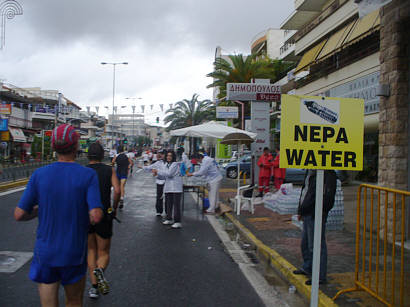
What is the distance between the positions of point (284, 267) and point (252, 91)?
10.7 metres

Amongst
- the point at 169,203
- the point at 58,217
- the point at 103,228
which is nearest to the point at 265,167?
the point at 169,203

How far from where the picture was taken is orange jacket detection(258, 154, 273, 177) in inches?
571

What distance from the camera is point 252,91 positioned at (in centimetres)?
1534

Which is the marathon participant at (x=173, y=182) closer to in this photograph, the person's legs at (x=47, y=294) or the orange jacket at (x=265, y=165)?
the person's legs at (x=47, y=294)

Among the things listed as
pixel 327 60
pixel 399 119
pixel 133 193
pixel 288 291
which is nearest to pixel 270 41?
pixel 327 60

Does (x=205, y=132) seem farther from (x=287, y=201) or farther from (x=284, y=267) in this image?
(x=284, y=267)

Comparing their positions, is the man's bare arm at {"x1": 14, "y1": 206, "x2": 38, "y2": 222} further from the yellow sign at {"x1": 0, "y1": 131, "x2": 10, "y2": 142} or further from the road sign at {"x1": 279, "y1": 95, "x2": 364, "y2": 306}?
the yellow sign at {"x1": 0, "y1": 131, "x2": 10, "y2": 142}

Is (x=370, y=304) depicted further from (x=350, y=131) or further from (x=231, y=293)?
(x=350, y=131)

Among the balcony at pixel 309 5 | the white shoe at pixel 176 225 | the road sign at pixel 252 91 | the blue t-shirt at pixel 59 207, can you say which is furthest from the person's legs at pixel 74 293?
the balcony at pixel 309 5

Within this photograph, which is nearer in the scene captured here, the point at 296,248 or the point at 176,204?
the point at 296,248

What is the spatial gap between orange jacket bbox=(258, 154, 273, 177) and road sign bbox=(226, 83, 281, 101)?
8.09 feet

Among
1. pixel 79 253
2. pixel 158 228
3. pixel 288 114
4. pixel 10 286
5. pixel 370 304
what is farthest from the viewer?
pixel 158 228

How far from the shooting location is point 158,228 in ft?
27.8

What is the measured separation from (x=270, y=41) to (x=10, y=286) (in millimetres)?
43133
